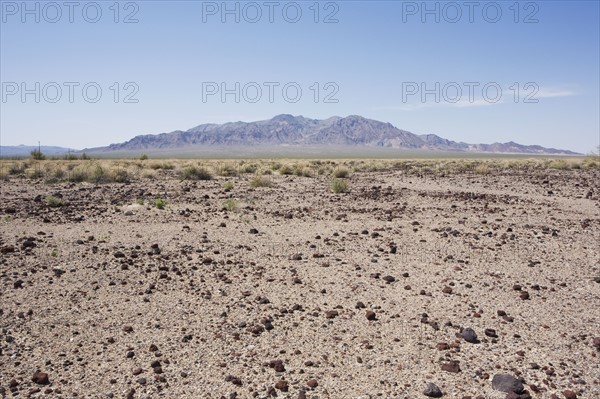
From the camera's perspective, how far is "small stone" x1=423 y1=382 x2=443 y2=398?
4445mm

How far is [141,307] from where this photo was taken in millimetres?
6562

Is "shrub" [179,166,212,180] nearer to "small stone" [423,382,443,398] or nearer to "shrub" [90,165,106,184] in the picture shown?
"shrub" [90,165,106,184]

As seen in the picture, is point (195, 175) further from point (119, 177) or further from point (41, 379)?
point (41, 379)

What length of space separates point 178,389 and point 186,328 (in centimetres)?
140

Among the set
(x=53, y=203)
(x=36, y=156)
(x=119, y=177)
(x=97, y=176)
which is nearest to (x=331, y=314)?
(x=53, y=203)

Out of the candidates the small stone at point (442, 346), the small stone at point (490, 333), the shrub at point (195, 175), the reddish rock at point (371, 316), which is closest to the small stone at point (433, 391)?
the small stone at point (442, 346)

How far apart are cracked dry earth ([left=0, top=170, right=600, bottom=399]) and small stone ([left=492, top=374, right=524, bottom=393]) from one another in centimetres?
8

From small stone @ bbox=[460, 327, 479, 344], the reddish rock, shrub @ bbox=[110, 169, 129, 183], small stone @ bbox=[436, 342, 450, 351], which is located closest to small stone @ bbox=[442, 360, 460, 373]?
small stone @ bbox=[436, 342, 450, 351]

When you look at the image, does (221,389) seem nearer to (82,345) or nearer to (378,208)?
(82,345)

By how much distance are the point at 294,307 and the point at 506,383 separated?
295cm

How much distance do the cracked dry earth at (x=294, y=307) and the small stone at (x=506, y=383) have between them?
77 millimetres

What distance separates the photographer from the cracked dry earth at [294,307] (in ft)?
15.5

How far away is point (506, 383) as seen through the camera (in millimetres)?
4520

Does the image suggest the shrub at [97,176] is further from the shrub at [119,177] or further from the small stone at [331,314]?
A: the small stone at [331,314]
